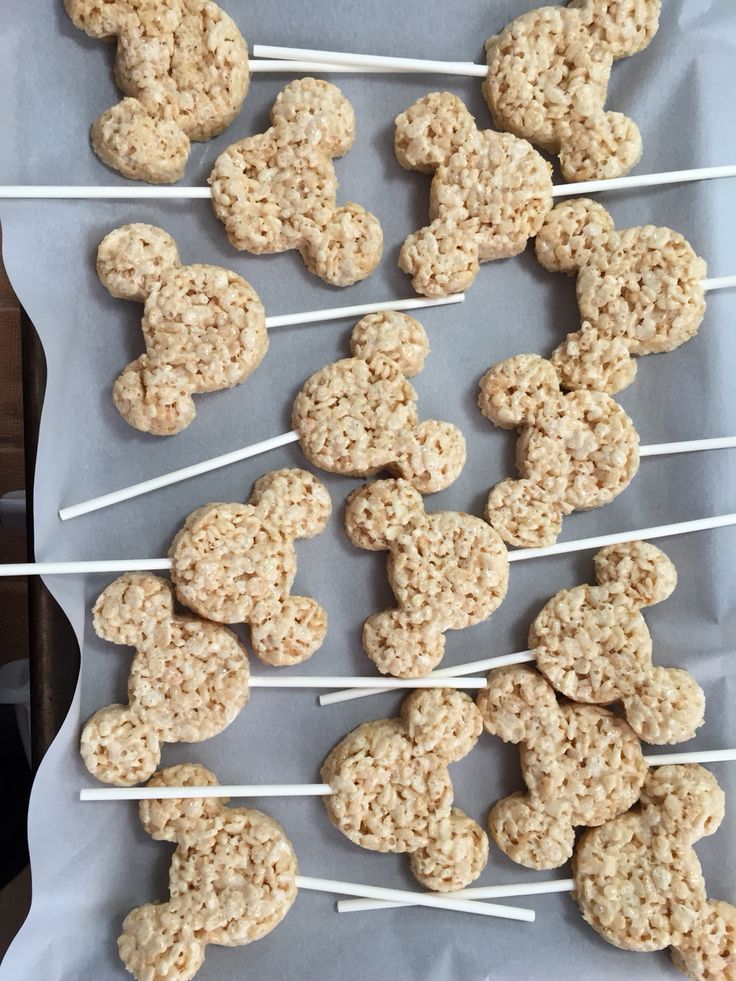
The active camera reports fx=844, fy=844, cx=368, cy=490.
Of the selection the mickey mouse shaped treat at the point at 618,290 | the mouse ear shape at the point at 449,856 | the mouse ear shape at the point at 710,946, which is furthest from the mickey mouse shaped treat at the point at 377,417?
the mouse ear shape at the point at 710,946

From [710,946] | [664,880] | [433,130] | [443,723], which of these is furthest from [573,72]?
[710,946]

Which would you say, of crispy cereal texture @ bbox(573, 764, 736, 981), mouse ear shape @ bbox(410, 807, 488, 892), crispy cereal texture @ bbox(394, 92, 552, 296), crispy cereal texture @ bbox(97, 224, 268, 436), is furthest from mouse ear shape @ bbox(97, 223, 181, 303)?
crispy cereal texture @ bbox(573, 764, 736, 981)

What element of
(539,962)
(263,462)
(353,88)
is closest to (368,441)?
(263,462)

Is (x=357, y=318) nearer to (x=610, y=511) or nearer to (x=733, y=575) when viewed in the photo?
(x=610, y=511)

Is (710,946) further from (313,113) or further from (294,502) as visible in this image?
(313,113)

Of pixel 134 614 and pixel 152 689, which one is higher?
pixel 134 614
